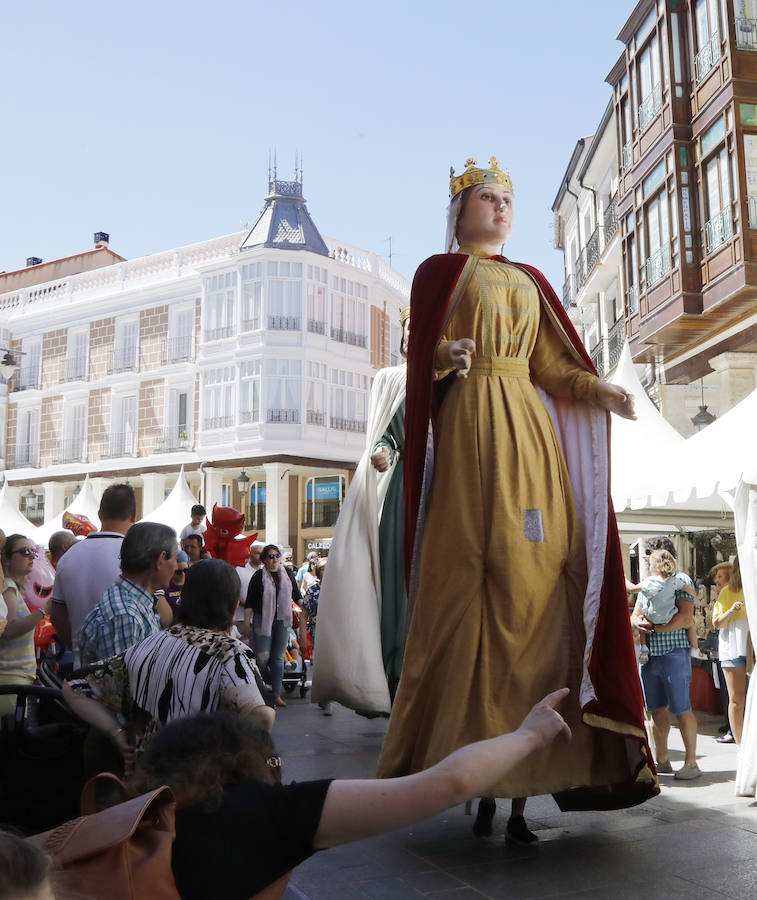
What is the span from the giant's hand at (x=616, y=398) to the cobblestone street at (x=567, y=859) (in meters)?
1.61

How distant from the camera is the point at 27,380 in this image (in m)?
41.2

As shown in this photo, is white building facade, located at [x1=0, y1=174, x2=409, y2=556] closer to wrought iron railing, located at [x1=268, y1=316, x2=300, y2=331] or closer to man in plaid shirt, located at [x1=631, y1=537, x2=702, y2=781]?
wrought iron railing, located at [x1=268, y1=316, x2=300, y2=331]

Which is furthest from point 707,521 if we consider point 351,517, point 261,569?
point 351,517

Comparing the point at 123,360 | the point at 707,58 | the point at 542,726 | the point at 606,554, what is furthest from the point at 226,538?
the point at 123,360

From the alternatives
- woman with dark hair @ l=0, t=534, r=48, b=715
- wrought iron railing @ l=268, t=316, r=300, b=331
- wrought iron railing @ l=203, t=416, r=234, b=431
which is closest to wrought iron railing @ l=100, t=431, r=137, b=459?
wrought iron railing @ l=203, t=416, r=234, b=431

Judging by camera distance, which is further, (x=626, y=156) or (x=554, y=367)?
(x=626, y=156)

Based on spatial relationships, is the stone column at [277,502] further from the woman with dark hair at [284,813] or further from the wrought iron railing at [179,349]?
the woman with dark hair at [284,813]

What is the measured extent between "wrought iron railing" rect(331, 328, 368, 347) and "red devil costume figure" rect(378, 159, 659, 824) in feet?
101

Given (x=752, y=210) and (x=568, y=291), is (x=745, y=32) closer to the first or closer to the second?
(x=752, y=210)

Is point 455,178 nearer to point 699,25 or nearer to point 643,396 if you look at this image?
point 643,396

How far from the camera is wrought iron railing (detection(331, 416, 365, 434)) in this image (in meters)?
34.6

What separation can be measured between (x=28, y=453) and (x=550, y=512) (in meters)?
40.1

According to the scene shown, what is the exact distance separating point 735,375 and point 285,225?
67.3ft

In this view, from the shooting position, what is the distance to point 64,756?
291 cm
